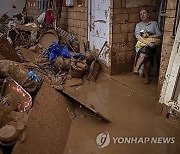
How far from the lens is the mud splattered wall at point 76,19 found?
6.66m

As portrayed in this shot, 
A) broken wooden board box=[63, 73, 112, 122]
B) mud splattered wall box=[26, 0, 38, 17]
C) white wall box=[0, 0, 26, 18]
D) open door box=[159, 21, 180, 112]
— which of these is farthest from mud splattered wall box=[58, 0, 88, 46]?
white wall box=[0, 0, 26, 18]

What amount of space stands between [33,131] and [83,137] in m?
0.73

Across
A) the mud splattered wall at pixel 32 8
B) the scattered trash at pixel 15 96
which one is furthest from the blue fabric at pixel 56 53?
the mud splattered wall at pixel 32 8

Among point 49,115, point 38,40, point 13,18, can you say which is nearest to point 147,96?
point 49,115

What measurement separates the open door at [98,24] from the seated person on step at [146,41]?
0.81 meters

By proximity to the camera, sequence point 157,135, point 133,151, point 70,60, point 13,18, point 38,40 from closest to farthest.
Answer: point 133,151 → point 157,135 → point 70,60 → point 38,40 → point 13,18

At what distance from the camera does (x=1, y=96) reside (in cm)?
360

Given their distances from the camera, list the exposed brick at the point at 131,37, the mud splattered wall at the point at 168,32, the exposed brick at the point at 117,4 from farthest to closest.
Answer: the exposed brick at the point at 131,37
the exposed brick at the point at 117,4
the mud splattered wall at the point at 168,32

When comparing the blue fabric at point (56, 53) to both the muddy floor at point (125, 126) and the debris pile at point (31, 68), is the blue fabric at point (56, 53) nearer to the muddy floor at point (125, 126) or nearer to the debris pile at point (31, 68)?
the debris pile at point (31, 68)

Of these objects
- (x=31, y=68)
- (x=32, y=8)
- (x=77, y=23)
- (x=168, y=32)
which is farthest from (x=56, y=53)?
(x=32, y=8)

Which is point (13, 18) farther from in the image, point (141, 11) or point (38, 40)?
point (141, 11)

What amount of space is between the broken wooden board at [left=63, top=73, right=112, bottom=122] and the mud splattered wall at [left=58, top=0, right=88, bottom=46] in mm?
2132

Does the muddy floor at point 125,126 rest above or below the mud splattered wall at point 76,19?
below

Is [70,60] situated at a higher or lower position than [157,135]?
higher
